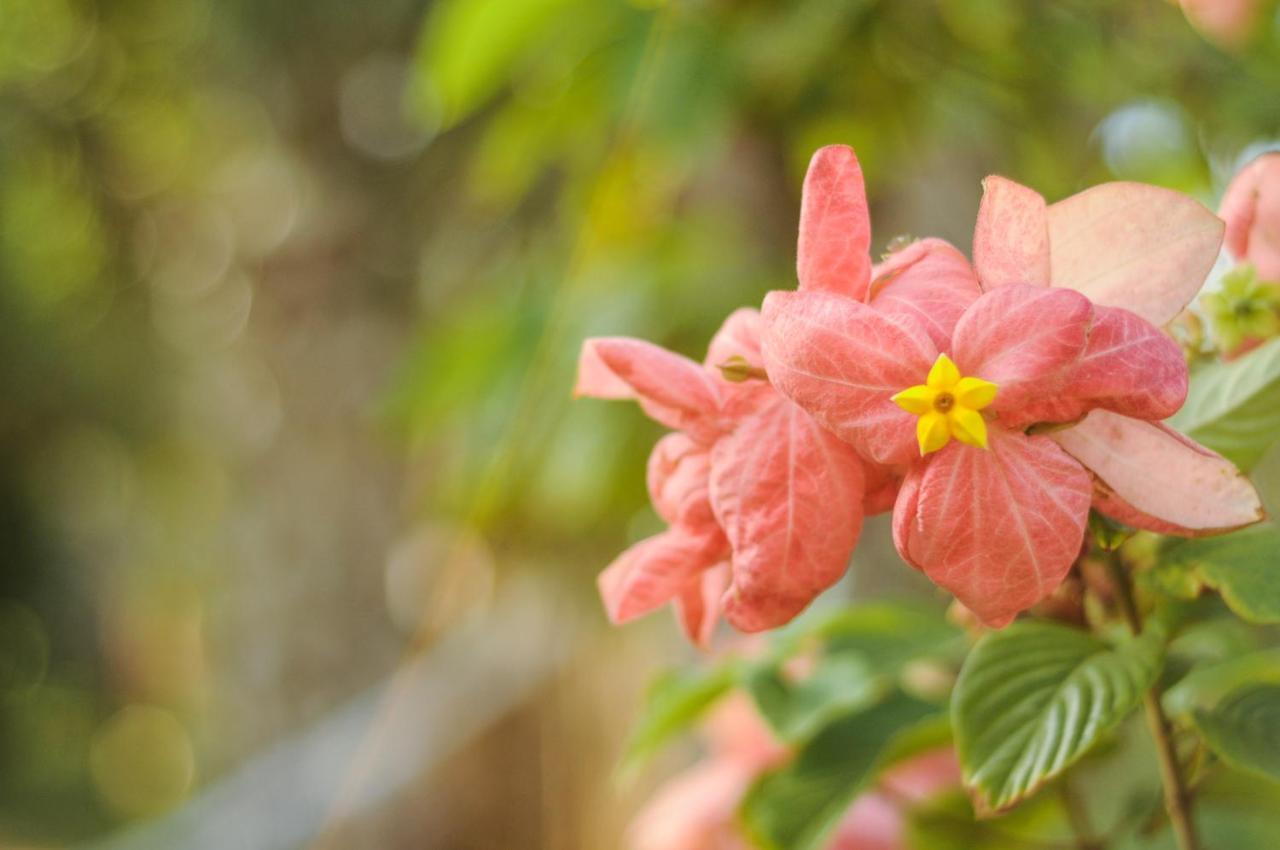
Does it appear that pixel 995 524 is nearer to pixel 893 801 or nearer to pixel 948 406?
pixel 948 406

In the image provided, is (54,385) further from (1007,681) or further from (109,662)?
(1007,681)

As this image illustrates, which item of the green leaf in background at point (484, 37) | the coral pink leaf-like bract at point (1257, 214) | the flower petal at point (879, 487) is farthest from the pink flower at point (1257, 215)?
the green leaf in background at point (484, 37)

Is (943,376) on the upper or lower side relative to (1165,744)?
upper

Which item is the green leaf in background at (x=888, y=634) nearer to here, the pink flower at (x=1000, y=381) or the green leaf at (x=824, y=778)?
the green leaf at (x=824, y=778)

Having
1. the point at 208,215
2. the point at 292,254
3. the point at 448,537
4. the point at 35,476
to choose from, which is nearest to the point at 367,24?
the point at 292,254

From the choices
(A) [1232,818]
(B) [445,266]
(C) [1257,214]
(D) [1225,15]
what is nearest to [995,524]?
(C) [1257,214]

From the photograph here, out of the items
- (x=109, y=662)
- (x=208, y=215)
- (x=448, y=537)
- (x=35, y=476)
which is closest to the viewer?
(x=448, y=537)
